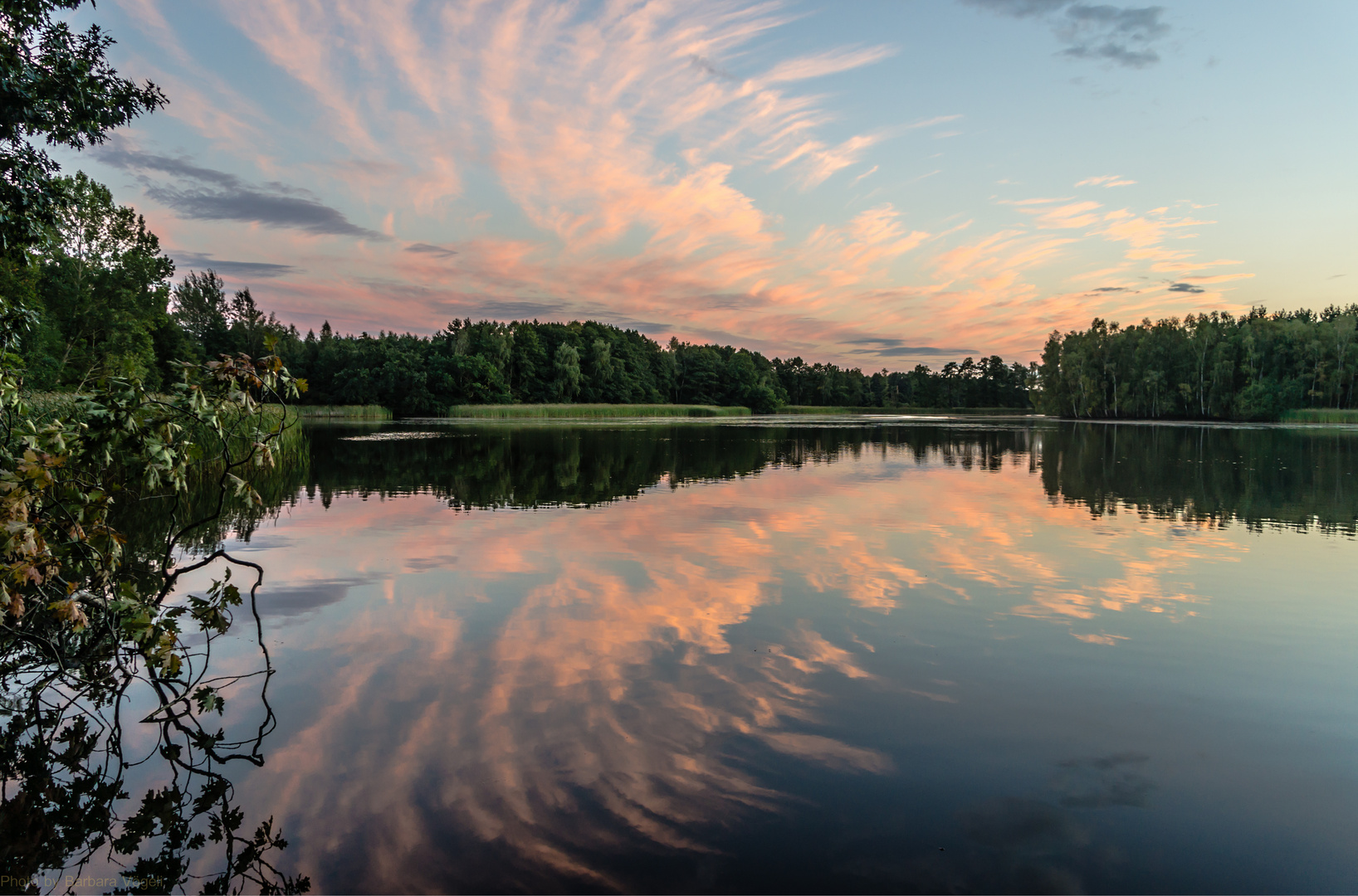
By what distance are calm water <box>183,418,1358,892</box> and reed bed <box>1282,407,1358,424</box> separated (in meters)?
79.6

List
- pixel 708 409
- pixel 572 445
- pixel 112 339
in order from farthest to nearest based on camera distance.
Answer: pixel 708 409 → pixel 112 339 → pixel 572 445

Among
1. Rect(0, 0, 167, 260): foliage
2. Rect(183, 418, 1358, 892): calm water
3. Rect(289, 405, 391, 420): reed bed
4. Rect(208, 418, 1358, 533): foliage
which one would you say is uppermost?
Rect(0, 0, 167, 260): foliage

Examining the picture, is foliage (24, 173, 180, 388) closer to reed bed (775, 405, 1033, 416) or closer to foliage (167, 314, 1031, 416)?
foliage (167, 314, 1031, 416)

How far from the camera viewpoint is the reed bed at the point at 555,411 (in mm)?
81625

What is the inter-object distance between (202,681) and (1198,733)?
798 cm

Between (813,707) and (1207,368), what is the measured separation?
10895 centimetres

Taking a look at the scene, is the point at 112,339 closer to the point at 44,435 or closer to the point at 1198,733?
the point at 44,435

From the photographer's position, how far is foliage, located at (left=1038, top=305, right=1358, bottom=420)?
7912 cm

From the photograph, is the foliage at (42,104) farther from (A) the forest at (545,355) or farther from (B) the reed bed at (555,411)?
(B) the reed bed at (555,411)

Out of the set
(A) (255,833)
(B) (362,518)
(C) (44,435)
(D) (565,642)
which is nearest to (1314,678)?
(D) (565,642)

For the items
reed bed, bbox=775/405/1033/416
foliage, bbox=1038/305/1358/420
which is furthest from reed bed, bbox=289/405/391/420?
foliage, bbox=1038/305/1358/420

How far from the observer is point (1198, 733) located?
16.7 feet

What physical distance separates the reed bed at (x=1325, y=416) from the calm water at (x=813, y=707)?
79639 mm

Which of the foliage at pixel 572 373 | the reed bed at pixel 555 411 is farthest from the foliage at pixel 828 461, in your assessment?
the foliage at pixel 572 373
